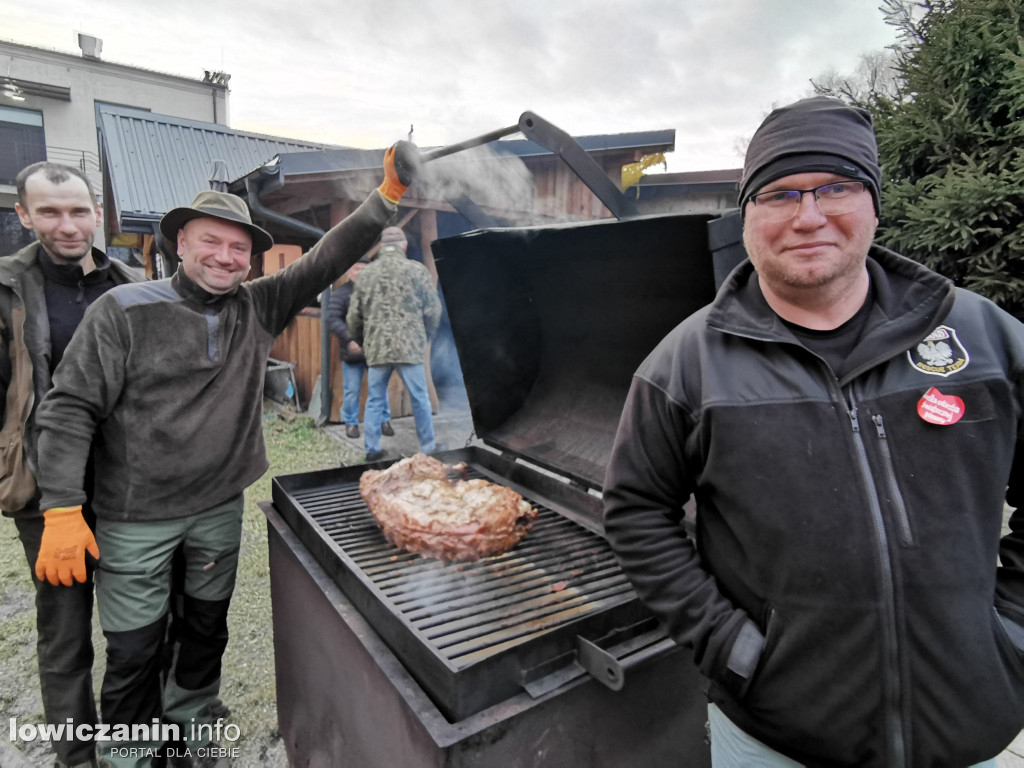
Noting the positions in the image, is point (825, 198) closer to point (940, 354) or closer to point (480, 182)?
point (940, 354)

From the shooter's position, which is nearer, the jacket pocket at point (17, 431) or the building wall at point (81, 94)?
the jacket pocket at point (17, 431)

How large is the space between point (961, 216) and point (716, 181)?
4842mm

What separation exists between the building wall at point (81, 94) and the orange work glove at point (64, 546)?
27.7 metres

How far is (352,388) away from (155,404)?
5.37 metres

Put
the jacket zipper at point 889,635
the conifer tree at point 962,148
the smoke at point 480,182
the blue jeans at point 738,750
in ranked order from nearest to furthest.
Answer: the jacket zipper at point 889,635 < the blue jeans at point 738,750 < the smoke at point 480,182 < the conifer tree at point 962,148

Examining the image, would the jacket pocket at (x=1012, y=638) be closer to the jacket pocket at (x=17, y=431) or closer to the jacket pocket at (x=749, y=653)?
the jacket pocket at (x=749, y=653)

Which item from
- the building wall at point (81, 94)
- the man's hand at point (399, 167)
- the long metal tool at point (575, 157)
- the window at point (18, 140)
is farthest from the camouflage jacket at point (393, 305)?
the window at point (18, 140)

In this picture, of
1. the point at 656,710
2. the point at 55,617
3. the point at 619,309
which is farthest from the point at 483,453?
the point at 55,617

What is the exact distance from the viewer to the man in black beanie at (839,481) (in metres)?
1.11

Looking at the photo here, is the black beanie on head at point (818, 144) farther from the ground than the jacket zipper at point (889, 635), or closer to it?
farther from the ground

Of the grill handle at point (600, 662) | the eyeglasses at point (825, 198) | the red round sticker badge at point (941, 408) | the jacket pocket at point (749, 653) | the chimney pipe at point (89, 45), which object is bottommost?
the grill handle at point (600, 662)

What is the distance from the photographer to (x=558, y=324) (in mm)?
2963

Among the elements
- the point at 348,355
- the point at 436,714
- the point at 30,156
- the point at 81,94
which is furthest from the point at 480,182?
the point at 81,94

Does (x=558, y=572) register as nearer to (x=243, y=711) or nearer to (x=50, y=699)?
(x=243, y=711)
